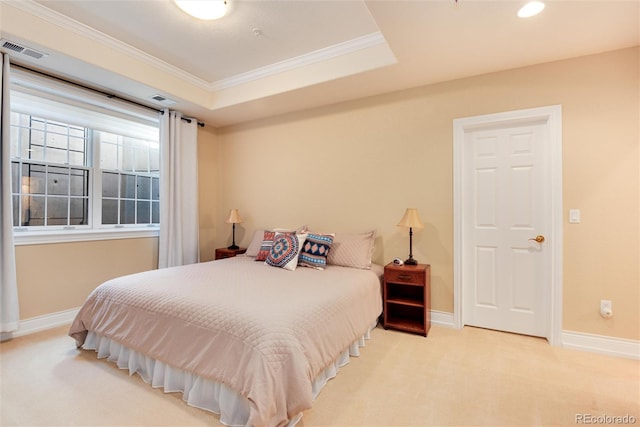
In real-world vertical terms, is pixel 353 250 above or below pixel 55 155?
below

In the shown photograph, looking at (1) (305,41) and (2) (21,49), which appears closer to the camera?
(2) (21,49)

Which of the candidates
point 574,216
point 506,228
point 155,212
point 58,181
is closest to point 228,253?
point 155,212

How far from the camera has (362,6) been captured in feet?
7.48

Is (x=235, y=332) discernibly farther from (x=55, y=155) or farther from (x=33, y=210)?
(x=55, y=155)

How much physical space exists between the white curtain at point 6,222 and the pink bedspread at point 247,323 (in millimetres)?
743

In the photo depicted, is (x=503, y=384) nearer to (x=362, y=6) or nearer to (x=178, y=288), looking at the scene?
(x=178, y=288)

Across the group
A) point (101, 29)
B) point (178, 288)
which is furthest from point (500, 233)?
point (101, 29)

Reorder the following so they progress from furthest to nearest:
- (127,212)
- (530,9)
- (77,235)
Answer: (127,212), (77,235), (530,9)

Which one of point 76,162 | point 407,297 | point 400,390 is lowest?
point 400,390

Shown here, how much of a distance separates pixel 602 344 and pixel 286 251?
2.73 metres

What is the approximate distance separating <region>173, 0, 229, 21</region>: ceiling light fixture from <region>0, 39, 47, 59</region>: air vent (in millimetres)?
1342

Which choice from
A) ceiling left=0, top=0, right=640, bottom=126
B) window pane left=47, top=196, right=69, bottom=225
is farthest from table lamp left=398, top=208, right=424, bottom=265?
window pane left=47, top=196, right=69, bottom=225

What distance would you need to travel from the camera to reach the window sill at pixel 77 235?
277 centimetres

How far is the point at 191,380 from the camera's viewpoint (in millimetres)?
1763
